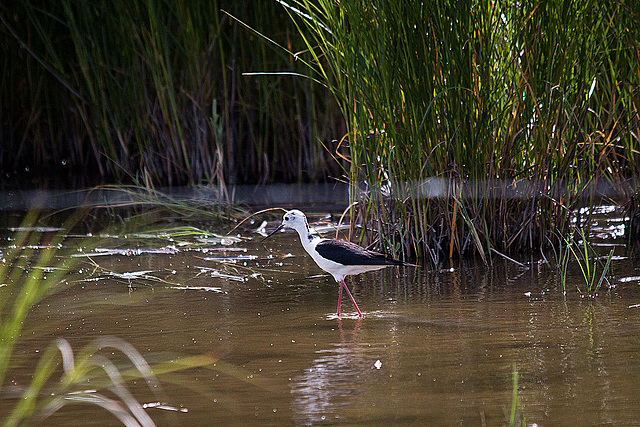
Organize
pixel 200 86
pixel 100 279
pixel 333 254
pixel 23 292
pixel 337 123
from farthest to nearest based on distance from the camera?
1. pixel 337 123
2. pixel 200 86
3. pixel 100 279
4. pixel 23 292
5. pixel 333 254

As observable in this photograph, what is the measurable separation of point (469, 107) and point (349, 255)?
1.10 m

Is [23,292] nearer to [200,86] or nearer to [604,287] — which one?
[604,287]

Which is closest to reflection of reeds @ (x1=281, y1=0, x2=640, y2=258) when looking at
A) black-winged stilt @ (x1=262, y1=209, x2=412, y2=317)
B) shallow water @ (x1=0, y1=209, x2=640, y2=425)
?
shallow water @ (x1=0, y1=209, x2=640, y2=425)

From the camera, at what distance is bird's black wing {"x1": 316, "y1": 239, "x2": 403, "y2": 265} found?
12.2ft

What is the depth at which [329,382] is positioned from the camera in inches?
108

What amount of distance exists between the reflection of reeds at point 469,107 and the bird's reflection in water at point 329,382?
142 centimetres

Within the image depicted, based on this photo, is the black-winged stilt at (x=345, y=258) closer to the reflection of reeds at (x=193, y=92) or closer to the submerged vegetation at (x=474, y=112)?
the submerged vegetation at (x=474, y=112)


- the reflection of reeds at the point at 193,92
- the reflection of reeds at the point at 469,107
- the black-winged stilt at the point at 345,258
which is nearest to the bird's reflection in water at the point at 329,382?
the black-winged stilt at the point at 345,258

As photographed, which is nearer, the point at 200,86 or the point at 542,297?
the point at 542,297

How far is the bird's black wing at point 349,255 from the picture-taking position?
12.2 ft

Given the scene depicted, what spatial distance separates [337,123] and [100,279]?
371cm

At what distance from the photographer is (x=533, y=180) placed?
15.1ft

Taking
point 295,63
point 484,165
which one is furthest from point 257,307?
point 295,63

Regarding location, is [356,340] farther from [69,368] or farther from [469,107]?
[469,107]
